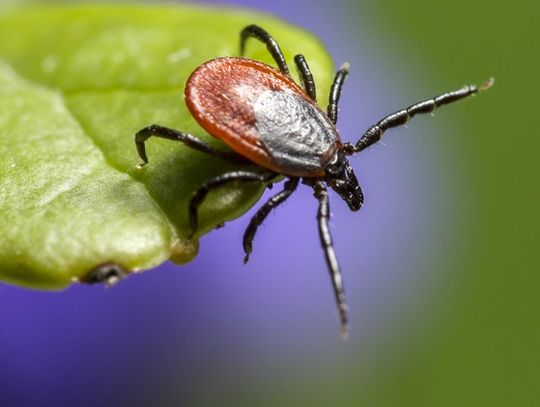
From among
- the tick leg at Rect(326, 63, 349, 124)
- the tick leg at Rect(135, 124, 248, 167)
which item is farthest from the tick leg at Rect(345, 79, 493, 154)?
the tick leg at Rect(135, 124, 248, 167)

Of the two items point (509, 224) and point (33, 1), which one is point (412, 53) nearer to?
point (509, 224)

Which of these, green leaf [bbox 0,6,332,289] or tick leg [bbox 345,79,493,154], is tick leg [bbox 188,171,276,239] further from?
tick leg [bbox 345,79,493,154]

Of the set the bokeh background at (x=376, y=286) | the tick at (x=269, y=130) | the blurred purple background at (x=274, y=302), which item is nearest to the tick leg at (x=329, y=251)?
the tick at (x=269, y=130)

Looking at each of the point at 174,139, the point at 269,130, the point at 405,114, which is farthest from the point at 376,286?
the point at 174,139

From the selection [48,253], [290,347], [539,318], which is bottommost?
[290,347]

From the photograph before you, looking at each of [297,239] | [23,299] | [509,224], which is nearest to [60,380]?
[23,299]
